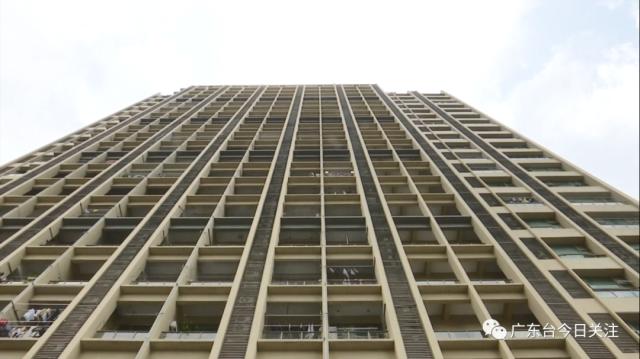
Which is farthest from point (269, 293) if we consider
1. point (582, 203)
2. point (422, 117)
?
point (422, 117)

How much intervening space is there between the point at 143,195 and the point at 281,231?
11.6 meters

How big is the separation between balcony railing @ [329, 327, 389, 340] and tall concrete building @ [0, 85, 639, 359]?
109 millimetres

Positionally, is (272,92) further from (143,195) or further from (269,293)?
(269,293)

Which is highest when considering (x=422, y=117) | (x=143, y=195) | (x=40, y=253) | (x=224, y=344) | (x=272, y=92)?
(x=272, y=92)

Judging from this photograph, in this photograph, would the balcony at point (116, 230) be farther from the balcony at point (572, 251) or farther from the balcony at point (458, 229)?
the balcony at point (572, 251)

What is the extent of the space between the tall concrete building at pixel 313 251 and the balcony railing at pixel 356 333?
11cm

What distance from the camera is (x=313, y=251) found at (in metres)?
21.8

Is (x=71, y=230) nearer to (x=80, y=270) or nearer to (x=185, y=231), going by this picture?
(x=80, y=270)

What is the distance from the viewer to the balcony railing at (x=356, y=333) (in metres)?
16.6

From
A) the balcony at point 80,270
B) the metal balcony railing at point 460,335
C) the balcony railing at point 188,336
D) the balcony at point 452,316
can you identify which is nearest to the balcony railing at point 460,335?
the metal balcony railing at point 460,335

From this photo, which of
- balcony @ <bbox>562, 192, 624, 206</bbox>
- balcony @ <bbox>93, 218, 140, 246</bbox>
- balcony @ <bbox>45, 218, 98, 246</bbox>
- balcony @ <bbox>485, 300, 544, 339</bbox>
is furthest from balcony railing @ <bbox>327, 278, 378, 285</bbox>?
balcony @ <bbox>562, 192, 624, 206</bbox>

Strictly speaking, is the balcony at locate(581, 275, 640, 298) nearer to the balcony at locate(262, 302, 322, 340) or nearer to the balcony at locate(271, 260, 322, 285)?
the balcony at locate(262, 302, 322, 340)

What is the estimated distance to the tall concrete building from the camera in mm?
16109

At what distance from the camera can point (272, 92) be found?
218 feet
